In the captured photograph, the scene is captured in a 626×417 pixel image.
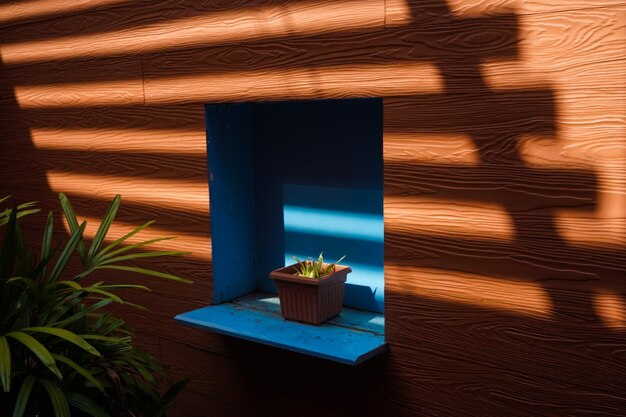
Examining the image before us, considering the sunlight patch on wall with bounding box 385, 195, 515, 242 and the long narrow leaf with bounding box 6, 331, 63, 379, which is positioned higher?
the sunlight patch on wall with bounding box 385, 195, 515, 242

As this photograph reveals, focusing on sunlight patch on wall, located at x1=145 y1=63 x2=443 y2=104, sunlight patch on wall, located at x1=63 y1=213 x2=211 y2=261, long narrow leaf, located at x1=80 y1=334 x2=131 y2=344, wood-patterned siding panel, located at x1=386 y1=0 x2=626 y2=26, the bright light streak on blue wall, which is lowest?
long narrow leaf, located at x1=80 y1=334 x2=131 y2=344

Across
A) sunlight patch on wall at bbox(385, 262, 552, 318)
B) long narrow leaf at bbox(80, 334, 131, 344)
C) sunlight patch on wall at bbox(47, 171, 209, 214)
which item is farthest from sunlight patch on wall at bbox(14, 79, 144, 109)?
sunlight patch on wall at bbox(385, 262, 552, 318)

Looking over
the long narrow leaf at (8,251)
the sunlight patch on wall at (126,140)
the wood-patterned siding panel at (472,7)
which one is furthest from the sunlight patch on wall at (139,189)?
the wood-patterned siding panel at (472,7)

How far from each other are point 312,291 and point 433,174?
561mm

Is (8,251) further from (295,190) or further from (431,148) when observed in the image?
(431,148)

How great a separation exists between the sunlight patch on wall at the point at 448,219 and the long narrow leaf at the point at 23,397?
3.45ft

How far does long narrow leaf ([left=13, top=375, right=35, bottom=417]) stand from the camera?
1.62 metres

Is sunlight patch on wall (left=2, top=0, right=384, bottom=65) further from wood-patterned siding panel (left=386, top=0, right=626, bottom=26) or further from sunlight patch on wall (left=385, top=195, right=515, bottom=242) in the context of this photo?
sunlight patch on wall (left=385, top=195, right=515, bottom=242)

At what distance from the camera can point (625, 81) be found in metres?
1.58

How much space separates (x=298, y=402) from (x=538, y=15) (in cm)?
143

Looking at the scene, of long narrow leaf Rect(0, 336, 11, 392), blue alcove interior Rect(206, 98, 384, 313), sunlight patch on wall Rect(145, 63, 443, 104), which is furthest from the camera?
blue alcove interior Rect(206, 98, 384, 313)

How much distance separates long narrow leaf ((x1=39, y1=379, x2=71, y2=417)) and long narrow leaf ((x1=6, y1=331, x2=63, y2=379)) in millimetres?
79

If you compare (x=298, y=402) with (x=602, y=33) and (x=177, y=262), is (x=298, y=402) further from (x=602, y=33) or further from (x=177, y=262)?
(x=602, y=33)

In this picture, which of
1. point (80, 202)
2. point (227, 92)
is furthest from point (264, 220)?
point (80, 202)
